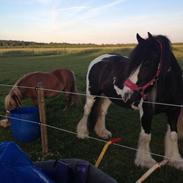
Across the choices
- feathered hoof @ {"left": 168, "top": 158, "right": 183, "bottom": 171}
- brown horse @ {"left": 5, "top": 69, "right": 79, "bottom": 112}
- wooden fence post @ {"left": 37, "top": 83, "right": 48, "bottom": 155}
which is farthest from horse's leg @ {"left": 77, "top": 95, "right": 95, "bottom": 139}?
feathered hoof @ {"left": 168, "top": 158, "right": 183, "bottom": 171}

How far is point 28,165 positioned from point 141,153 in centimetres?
270

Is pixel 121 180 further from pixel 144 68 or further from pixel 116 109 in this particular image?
pixel 116 109

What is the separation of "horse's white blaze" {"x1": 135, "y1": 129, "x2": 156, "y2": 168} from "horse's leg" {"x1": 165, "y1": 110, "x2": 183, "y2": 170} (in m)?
0.28

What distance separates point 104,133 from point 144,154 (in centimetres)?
159

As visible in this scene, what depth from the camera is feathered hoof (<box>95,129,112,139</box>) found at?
20.2 feet

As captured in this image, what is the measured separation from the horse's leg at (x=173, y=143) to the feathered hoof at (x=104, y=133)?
59.9 inches

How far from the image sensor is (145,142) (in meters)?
4.75

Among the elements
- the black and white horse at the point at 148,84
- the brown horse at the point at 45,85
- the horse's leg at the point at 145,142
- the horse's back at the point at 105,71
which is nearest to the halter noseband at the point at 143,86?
the black and white horse at the point at 148,84

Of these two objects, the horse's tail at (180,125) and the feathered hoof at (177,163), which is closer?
the feathered hoof at (177,163)

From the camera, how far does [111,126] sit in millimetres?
6867

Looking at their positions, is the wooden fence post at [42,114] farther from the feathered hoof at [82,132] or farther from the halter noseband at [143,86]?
the halter noseband at [143,86]

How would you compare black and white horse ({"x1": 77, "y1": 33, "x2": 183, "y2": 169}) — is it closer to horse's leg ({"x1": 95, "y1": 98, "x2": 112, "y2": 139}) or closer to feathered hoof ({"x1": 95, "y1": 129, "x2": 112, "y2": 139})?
horse's leg ({"x1": 95, "y1": 98, "x2": 112, "y2": 139})

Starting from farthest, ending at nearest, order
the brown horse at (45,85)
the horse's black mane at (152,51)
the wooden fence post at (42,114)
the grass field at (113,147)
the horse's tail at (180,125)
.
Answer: the brown horse at (45,85) < the wooden fence post at (42,114) < the horse's tail at (180,125) < the grass field at (113,147) < the horse's black mane at (152,51)

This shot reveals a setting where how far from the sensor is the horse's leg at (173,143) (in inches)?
183
